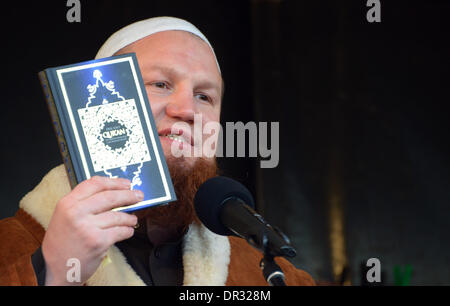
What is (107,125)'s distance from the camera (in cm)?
97

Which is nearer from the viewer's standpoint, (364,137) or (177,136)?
(177,136)

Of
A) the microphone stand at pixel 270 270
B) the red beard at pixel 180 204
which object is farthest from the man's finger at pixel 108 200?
the red beard at pixel 180 204

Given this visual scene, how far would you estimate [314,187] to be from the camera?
2.28 meters

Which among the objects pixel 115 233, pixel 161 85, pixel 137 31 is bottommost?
pixel 115 233

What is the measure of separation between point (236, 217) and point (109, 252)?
17.3 inches

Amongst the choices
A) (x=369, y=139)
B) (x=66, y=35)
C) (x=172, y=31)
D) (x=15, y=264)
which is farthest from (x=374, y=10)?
(x=15, y=264)

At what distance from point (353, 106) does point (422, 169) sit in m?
0.40

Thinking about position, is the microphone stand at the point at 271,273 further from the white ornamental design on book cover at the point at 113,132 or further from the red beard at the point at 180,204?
the red beard at the point at 180,204

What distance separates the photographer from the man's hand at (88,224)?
2.73 feet

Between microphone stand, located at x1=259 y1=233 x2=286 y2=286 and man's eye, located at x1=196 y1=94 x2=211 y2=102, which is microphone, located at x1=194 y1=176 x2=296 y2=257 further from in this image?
man's eye, located at x1=196 y1=94 x2=211 y2=102

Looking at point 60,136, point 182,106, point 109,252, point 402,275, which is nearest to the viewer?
point 60,136

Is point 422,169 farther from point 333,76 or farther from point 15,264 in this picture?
point 15,264

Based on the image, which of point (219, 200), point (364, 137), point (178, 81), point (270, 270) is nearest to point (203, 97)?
point (178, 81)

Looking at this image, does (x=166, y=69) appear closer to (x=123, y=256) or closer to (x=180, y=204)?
(x=180, y=204)
